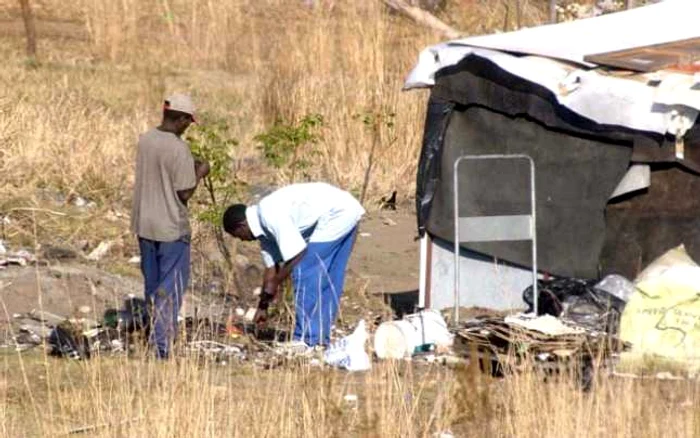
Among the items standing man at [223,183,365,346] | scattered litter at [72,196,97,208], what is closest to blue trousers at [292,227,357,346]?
standing man at [223,183,365,346]

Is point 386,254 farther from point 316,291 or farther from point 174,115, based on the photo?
point 174,115

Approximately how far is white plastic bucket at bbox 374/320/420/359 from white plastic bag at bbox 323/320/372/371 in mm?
261

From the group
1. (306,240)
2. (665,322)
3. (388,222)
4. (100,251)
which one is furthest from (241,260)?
(665,322)

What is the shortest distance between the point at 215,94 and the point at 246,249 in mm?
8301

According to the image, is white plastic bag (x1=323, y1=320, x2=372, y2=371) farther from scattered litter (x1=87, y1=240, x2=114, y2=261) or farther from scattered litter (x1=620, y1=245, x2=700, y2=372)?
scattered litter (x1=87, y1=240, x2=114, y2=261)

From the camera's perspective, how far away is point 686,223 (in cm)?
1059

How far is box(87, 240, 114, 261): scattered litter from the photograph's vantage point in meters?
13.0

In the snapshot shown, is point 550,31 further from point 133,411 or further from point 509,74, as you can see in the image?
point 133,411

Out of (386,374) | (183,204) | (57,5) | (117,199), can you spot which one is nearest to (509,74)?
(183,204)

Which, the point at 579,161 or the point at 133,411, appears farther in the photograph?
the point at 579,161

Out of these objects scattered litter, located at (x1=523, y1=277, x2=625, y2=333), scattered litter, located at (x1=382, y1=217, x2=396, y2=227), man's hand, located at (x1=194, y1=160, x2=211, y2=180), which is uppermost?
man's hand, located at (x1=194, y1=160, x2=211, y2=180)

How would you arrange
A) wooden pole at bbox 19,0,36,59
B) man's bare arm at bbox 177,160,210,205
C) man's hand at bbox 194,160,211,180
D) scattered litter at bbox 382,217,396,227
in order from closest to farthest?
man's bare arm at bbox 177,160,210,205, man's hand at bbox 194,160,211,180, scattered litter at bbox 382,217,396,227, wooden pole at bbox 19,0,36,59

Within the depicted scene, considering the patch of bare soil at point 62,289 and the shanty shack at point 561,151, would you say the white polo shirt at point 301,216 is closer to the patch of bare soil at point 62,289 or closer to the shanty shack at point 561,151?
the shanty shack at point 561,151

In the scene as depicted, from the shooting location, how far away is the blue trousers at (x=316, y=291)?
32.6 feet
